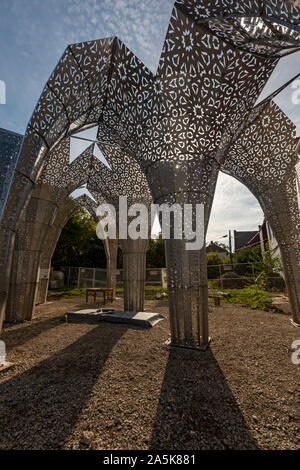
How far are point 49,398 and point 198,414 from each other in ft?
5.55

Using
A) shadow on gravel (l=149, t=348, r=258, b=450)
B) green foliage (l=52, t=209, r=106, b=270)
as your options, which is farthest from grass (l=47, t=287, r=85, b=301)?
shadow on gravel (l=149, t=348, r=258, b=450)

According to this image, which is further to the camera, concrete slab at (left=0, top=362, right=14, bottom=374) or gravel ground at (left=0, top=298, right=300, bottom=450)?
concrete slab at (left=0, top=362, right=14, bottom=374)

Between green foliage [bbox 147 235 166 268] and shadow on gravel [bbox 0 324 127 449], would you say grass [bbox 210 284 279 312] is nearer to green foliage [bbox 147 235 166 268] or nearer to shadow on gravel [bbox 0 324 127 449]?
shadow on gravel [bbox 0 324 127 449]

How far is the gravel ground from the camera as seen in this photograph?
1.92 m

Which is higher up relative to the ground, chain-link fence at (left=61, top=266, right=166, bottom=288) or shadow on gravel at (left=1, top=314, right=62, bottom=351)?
chain-link fence at (left=61, top=266, right=166, bottom=288)

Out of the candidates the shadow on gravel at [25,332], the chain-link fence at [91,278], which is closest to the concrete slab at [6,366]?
the shadow on gravel at [25,332]

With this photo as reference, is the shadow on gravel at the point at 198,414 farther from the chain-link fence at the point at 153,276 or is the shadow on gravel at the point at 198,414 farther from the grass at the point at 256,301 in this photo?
the chain-link fence at the point at 153,276

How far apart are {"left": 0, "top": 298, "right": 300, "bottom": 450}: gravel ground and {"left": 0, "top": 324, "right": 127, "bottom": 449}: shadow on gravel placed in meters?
0.01

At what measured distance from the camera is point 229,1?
3.35 meters

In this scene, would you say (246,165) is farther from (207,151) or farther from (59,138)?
(59,138)

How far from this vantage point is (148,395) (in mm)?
2619

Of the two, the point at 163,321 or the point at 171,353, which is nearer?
the point at 171,353
